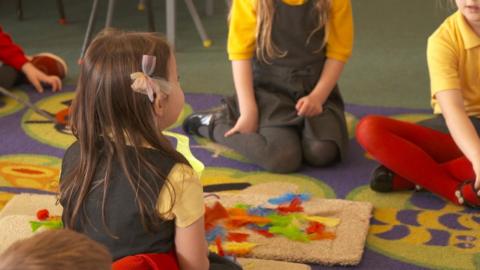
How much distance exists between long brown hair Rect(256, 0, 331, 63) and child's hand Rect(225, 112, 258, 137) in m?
0.15

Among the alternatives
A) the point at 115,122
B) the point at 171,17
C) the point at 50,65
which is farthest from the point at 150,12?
the point at 115,122

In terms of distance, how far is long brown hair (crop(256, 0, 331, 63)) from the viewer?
1986mm

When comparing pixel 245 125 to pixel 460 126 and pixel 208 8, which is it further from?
pixel 208 8

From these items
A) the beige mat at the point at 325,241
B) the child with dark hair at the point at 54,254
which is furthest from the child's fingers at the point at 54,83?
the child with dark hair at the point at 54,254

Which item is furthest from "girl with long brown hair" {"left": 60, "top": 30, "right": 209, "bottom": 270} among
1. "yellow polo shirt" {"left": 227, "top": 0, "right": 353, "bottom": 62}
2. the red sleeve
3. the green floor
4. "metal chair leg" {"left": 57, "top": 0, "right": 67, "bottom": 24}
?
"metal chair leg" {"left": 57, "top": 0, "right": 67, "bottom": 24}

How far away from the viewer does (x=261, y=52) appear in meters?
2.03

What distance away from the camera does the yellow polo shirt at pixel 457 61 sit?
1.80 m

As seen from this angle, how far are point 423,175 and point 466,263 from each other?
0.30 m

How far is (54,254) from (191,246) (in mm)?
495

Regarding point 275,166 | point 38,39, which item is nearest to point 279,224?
point 275,166

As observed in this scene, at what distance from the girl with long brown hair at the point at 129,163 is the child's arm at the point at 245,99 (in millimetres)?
780

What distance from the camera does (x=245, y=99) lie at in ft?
6.65

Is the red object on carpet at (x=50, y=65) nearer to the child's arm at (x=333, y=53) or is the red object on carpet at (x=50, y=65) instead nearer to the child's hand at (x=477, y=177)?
the child's arm at (x=333, y=53)

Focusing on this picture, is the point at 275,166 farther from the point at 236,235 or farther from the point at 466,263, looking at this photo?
the point at 466,263
